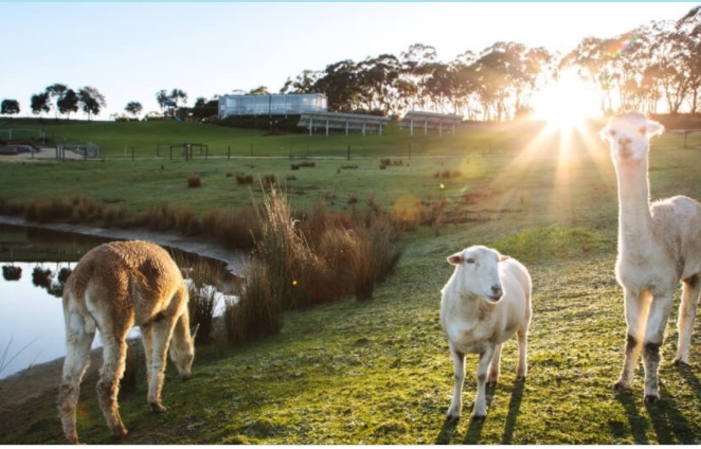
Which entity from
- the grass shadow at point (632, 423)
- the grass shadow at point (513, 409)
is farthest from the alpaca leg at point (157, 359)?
the grass shadow at point (632, 423)

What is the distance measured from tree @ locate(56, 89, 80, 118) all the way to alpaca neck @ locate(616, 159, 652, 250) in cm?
12959

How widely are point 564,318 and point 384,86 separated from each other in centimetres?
10289

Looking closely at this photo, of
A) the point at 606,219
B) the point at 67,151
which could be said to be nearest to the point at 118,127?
the point at 67,151

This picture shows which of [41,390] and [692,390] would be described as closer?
[692,390]

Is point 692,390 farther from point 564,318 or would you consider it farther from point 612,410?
point 564,318

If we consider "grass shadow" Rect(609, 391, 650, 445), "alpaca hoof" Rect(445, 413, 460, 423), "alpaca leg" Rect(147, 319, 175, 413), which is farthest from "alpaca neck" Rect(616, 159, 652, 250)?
"alpaca leg" Rect(147, 319, 175, 413)

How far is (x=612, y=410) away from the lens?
17.2ft

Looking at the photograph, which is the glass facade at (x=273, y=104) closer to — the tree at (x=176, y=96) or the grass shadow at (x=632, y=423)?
the tree at (x=176, y=96)

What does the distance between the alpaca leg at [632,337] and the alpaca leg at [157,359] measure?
4131mm

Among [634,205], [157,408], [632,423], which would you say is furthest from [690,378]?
[157,408]

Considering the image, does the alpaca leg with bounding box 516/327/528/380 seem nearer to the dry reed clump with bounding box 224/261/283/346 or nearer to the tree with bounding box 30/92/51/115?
the dry reed clump with bounding box 224/261/283/346

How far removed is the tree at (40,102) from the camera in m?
121

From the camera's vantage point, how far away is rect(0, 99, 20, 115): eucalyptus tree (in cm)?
12212

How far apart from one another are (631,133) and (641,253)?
3.21 feet
